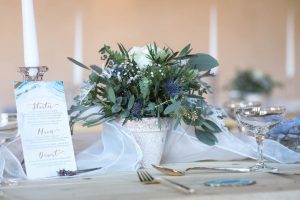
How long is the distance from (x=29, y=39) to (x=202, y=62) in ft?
1.23

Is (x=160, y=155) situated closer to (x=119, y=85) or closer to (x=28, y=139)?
(x=119, y=85)

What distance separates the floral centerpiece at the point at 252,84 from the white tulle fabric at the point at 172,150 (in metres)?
2.74

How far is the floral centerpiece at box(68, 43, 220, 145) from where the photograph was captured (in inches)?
44.9

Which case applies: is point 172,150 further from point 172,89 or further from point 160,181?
point 160,181

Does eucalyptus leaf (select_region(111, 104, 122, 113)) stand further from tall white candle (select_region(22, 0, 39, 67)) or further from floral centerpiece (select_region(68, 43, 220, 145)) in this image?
tall white candle (select_region(22, 0, 39, 67))

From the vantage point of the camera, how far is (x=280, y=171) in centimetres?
111

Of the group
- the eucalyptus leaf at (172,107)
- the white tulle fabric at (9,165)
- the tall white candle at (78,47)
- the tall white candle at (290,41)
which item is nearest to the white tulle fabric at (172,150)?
the white tulle fabric at (9,165)

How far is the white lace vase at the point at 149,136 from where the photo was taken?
1.16m

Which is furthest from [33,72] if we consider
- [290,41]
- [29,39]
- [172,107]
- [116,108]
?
[290,41]

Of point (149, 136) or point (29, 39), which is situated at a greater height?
point (29, 39)

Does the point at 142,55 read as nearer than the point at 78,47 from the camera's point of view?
Yes

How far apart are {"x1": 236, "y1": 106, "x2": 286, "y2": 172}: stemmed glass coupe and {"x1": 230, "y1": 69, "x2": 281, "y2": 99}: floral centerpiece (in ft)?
9.28

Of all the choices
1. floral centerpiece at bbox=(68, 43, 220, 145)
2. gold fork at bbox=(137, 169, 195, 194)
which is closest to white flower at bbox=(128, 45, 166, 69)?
floral centerpiece at bbox=(68, 43, 220, 145)

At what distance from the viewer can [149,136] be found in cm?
117
